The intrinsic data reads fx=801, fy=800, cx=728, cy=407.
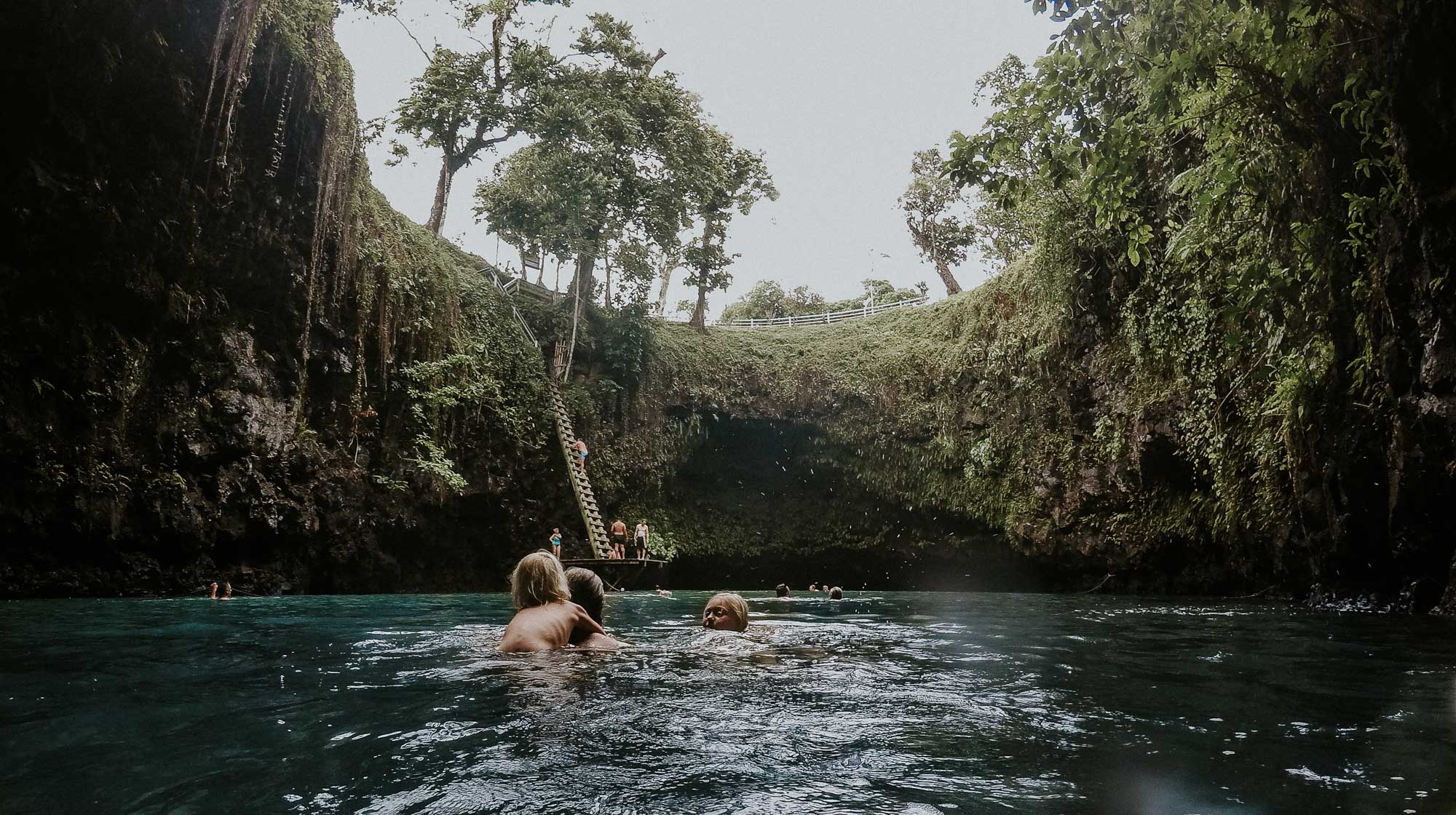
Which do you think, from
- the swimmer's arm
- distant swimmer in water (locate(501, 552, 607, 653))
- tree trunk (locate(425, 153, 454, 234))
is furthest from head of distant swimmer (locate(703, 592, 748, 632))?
tree trunk (locate(425, 153, 454, 234))

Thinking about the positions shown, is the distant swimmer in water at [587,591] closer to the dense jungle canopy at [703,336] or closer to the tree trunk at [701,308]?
the dense jungle canopy at [703,336]

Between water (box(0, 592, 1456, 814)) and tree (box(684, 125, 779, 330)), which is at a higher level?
tree (box(684, 125, 779, 330))

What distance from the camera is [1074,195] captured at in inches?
595

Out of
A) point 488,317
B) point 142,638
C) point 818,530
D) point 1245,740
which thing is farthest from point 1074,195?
point 142,638

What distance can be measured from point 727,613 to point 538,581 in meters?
1.60

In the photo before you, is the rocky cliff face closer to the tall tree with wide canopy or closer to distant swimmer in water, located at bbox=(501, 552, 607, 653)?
the tall tree with wide canopy

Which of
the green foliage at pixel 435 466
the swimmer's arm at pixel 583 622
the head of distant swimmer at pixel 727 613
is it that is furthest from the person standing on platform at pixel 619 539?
the swimmer's arm at pixel 583 622

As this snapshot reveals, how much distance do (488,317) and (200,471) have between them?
27.1ft

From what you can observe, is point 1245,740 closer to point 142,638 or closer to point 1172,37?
point 1172,37

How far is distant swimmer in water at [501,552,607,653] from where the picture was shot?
4.83 m

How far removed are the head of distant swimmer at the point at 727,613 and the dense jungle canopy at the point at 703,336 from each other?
345 cm

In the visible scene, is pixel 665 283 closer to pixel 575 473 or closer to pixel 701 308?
pixel 701 308

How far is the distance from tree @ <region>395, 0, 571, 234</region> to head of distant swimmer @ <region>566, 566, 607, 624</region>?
1721 centimetres

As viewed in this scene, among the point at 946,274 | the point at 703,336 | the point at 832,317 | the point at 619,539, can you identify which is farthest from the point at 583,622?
the point at 946,274
